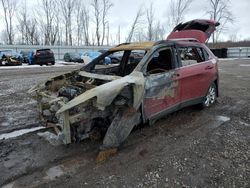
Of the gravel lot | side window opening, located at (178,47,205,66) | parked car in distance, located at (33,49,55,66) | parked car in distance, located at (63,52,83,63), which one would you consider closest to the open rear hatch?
side window opening, located at (178,47,205,66)

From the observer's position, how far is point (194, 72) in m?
5.15

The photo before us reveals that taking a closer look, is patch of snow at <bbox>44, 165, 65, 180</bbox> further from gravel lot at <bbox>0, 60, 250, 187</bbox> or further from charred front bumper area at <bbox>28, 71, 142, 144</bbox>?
charred front bumper area at <bbox>28, 71, 142, 144</bbox>

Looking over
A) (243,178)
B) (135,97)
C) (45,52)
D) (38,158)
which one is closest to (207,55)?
(135,97)

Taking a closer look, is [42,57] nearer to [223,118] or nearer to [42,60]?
[42,60]

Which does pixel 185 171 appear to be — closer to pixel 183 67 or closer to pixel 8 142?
pixel 183 67

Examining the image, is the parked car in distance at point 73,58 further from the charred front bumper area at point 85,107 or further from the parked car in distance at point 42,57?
the charred front bumper area at point 85,107

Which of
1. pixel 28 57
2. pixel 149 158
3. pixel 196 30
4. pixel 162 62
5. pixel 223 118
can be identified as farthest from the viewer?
pixel 28 57

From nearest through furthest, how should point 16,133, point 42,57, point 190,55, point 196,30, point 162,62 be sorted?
point 16,133, point 162,62, point 190,55, point 196,30, point 42,57

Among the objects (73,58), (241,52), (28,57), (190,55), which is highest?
(241,52)

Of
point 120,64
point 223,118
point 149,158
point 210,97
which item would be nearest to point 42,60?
point 120,64

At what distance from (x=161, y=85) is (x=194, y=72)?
1.23 metres

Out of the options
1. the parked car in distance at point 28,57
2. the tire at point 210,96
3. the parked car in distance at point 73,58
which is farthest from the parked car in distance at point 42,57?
the tire at point 210,96

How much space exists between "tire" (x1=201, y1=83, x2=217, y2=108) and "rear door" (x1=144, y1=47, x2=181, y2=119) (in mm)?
1378

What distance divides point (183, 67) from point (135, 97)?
1648mm
